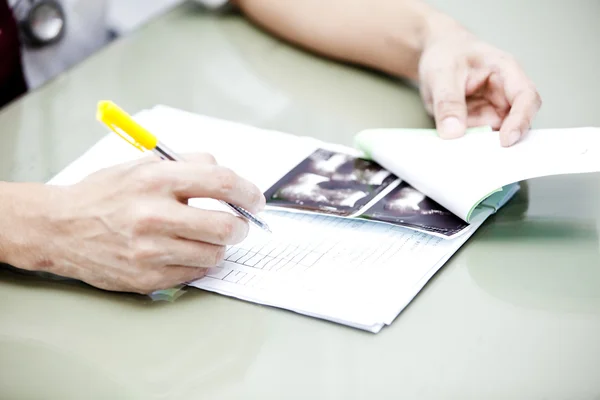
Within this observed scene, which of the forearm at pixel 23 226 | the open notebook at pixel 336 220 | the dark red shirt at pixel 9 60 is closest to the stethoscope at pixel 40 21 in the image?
the dark red shirt at pixel 9 60

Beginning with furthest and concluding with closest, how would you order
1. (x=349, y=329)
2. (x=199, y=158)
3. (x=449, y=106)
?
(x=449, y=106)
(x=199, y=158)
(x=349, y=329)

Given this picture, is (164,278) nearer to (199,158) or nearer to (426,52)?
(199,158)

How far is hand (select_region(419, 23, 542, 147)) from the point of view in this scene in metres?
0.79

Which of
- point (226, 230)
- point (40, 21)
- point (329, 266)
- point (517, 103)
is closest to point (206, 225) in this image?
point (226, 230)

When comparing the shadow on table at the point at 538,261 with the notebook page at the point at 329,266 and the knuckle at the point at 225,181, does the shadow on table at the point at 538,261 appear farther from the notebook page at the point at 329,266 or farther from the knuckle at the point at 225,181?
the knuckle at the point at 225,181

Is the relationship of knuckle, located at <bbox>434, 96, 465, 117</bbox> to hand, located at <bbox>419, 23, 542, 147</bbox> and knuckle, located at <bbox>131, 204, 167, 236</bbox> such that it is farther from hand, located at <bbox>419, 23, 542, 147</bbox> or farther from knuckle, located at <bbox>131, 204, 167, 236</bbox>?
knuckle, located at <bbox>131, 204, 167, 236</bbox>

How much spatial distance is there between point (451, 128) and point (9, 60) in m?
0.65

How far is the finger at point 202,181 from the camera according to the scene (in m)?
0.62

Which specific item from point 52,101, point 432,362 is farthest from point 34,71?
point 432,362

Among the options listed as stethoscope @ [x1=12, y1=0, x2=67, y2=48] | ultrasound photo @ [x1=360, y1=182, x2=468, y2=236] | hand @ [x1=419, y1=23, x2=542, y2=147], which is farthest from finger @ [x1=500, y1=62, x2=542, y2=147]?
stethoscope @ [x1=12, y1=0, x2=67, y2=48]

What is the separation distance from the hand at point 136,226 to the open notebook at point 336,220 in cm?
5

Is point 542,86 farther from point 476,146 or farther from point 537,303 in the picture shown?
point 537,303

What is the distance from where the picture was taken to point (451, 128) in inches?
30.6

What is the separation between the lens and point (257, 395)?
0.54 m
